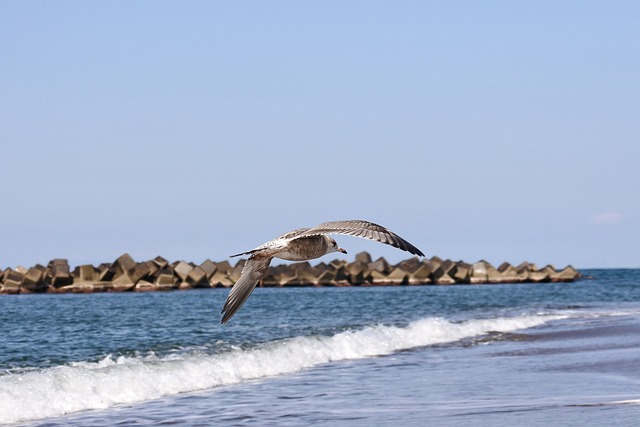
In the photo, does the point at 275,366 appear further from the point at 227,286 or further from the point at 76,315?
the point at 227,286

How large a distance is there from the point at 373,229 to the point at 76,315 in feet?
76.9

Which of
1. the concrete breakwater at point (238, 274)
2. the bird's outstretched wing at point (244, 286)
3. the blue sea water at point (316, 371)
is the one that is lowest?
the blue sea water at point (316, 371)

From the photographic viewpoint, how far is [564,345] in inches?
736

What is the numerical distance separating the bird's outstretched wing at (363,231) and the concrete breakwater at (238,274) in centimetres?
4342

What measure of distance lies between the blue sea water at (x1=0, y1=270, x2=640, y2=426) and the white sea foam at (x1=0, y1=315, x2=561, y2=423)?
0.10ft

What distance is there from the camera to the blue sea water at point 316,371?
1112cm

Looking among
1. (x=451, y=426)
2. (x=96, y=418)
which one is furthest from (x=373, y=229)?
(x=96, y=418)

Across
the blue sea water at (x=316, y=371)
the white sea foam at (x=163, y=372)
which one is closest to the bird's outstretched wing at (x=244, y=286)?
the blue sea water at (x=316, y=371)

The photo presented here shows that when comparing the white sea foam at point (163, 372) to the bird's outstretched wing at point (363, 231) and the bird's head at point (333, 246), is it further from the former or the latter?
the bird's outstretched wing at point (363, 231)

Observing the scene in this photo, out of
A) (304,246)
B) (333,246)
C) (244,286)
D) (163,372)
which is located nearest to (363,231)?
(304,246)

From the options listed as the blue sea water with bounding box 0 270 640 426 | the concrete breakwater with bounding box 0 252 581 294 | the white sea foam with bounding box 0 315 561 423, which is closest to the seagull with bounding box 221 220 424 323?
the blue sea water with bounding box 0 270 640 426

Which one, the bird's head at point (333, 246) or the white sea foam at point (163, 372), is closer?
the bird's head at point (333, 246)

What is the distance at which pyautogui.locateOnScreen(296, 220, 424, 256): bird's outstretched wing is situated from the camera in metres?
7.23

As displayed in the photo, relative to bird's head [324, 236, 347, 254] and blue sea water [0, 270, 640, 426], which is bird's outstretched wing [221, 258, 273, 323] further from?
blue sea water [0, 270, 640, 426]
